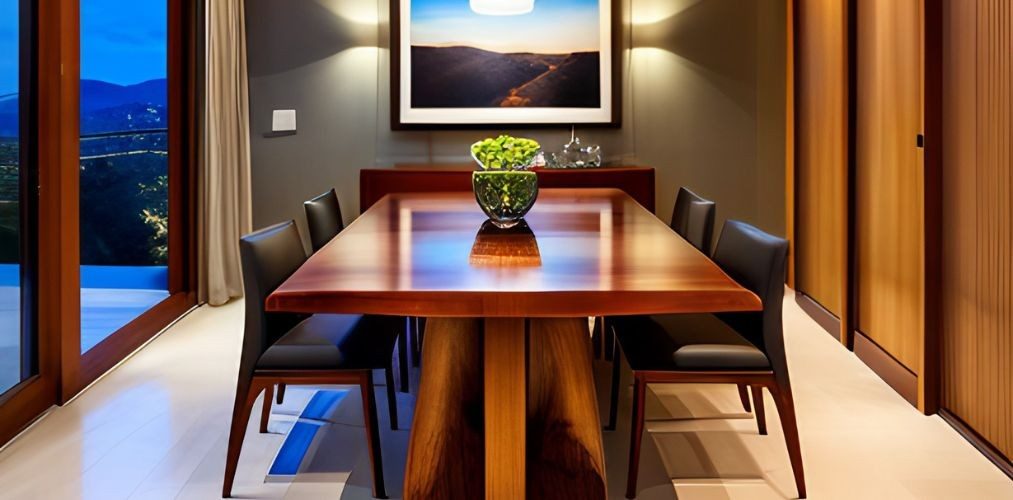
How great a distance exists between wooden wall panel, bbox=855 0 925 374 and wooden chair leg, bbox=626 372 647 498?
1341mm

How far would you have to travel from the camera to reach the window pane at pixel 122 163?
3.99 meters

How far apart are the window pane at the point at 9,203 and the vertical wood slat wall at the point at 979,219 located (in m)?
3.09

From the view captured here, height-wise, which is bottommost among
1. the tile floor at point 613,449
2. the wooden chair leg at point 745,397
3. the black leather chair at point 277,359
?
the tile floor at point 613,449

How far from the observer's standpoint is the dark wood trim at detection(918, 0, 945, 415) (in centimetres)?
319

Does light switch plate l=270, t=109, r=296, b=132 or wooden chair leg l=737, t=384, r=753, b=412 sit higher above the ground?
light switch plate l=270, t=109, r=296, b=132

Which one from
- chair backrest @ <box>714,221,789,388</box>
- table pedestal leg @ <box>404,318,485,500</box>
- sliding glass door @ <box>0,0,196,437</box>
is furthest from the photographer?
sliding glass door @ <box>0,0,196,437</box>

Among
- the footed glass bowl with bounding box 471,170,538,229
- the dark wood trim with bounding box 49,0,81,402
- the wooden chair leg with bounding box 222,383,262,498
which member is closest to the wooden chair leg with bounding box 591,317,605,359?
the footed glass bowl with bounding box 471,170,538,229

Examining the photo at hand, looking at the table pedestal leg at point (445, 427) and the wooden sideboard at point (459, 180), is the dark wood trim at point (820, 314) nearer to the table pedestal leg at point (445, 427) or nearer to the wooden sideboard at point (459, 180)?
the wooden sideboard at point (459, 180)

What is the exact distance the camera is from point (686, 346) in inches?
99.3

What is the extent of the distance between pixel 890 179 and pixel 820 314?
126 cm

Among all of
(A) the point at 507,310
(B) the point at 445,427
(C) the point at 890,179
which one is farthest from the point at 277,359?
(C) the point at 890,179

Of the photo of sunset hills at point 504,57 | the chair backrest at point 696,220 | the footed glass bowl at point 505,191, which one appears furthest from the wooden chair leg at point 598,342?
the photo of sunset hills at point 504,57

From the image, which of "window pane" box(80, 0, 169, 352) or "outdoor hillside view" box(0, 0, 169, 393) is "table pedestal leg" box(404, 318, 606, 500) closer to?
"outdoor hillside view" box(0, 0, 169, 393)

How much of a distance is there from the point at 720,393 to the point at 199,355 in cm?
230
